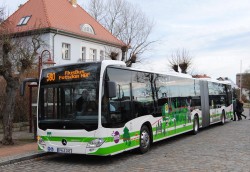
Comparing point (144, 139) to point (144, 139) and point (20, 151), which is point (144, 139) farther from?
point (20, 151)

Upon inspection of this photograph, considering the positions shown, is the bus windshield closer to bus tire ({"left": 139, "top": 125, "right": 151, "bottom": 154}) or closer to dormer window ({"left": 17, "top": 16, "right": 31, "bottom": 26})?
bus tire ({"left": 139, "top": 125, "right": 151, "bottom": 154})

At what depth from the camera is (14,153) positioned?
36.3ft

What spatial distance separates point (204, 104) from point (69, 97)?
10.8 m

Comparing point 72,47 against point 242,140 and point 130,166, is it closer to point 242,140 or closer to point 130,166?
point 242,140

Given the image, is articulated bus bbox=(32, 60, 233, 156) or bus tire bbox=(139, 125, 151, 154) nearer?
articulated bus bbox=(32, 60, 233, 156)

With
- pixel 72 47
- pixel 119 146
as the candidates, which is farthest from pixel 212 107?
pixel 72 47

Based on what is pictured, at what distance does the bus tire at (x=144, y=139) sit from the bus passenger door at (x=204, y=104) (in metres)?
7.62

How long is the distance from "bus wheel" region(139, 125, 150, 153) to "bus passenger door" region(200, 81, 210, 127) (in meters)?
7.62

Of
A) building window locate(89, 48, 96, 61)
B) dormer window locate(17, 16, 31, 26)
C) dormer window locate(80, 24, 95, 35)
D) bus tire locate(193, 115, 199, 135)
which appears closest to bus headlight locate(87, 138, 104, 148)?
bus tire locate(193, 115, 199, 135)

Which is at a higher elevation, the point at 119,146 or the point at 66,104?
the point at 66,104

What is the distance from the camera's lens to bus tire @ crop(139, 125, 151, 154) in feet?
37.0

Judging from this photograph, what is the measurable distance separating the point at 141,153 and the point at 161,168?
93.6 inches

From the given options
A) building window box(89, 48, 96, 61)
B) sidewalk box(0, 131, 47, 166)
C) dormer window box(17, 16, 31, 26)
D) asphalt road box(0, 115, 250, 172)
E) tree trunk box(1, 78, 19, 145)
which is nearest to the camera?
asphalt road box(0, 115, 250, 172)

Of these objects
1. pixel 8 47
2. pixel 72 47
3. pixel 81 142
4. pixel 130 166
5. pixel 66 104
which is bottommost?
pixel 130 166
